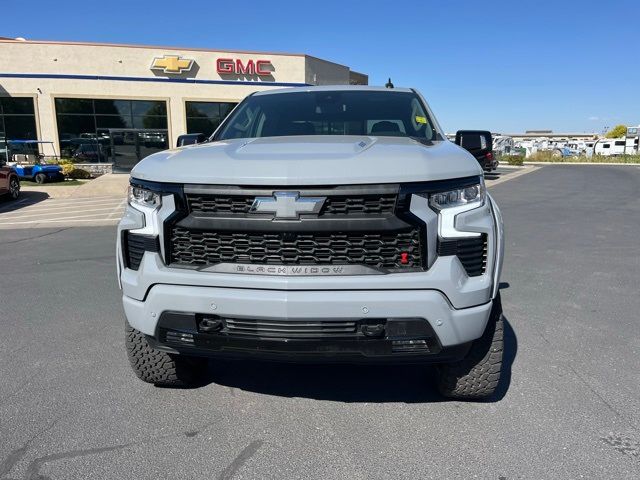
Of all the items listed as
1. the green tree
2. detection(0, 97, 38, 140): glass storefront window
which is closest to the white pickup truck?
detection(0, 97, 38, 140): glass storefront window

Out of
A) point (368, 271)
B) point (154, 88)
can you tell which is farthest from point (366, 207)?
point (154, 88)

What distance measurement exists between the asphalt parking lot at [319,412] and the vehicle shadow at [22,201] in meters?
11.2

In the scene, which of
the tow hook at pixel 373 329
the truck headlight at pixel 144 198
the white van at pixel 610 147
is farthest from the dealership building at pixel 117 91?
the white van at pixel 610 147

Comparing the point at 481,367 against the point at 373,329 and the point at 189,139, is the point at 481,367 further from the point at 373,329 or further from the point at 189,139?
the point at 189,139

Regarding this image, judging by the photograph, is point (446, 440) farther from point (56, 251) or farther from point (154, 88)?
point (154, 88)

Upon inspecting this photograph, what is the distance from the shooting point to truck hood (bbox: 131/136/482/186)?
232 cm

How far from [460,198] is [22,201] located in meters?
16.8

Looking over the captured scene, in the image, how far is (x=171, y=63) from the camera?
86.0 ft

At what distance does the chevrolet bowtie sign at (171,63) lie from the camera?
26.1 metres

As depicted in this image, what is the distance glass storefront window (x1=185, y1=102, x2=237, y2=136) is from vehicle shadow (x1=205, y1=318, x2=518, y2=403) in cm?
2523

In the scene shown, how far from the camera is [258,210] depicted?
2.38 meters

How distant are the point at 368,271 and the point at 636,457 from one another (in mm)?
1639

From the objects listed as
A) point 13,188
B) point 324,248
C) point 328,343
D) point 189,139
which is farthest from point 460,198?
point 13,188

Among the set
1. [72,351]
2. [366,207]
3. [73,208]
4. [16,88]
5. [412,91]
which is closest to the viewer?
[366,207]
